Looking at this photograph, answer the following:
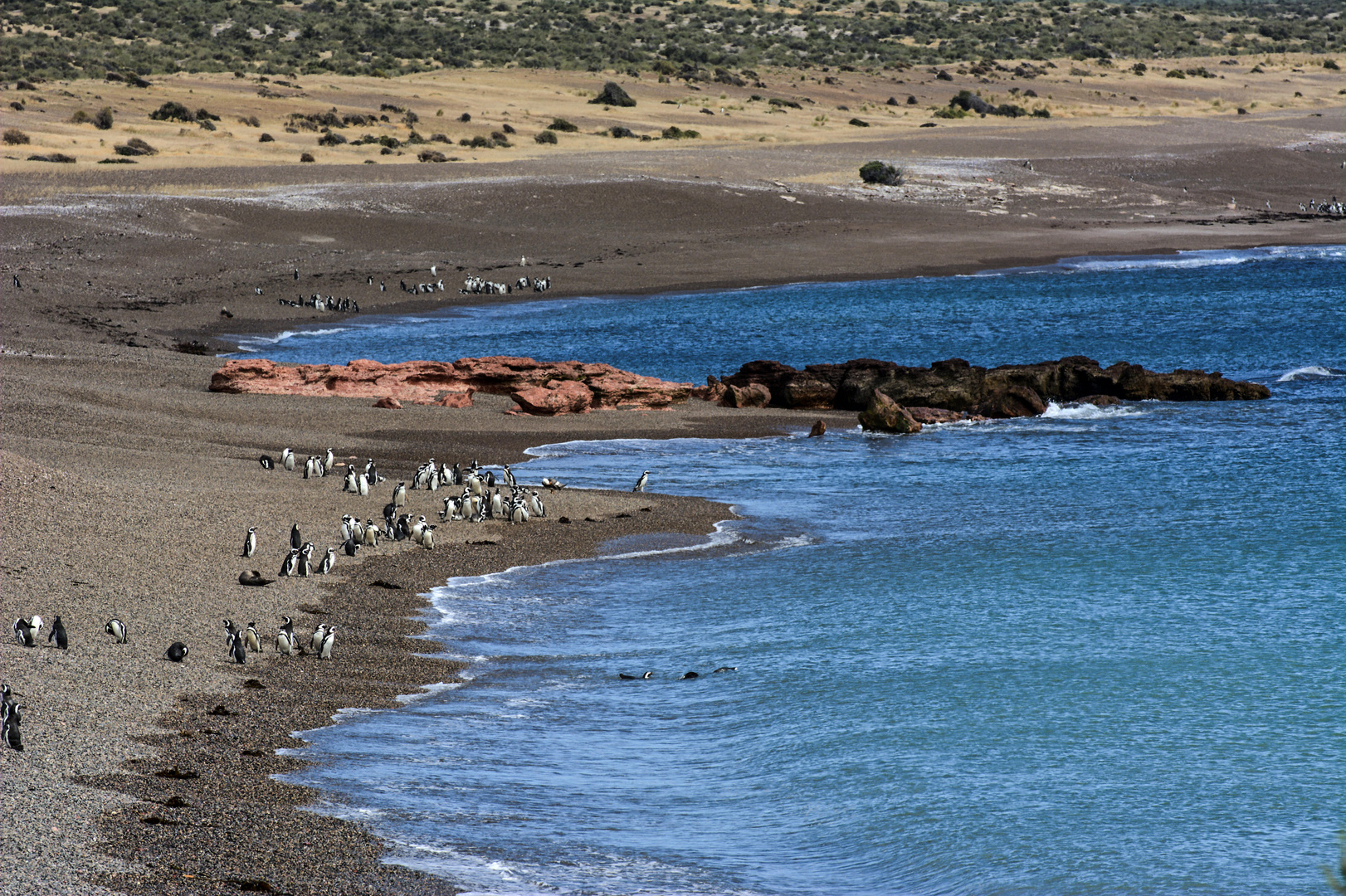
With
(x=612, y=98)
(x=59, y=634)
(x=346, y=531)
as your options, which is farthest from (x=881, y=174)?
(x=59, y=634)

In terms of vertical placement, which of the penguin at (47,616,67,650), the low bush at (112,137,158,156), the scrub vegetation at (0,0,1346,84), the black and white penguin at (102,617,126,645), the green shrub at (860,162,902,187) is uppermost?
the scrub vegetation at (0,0,1346,84)

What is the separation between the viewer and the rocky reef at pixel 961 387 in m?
31.8

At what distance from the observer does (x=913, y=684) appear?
15047 millimetres

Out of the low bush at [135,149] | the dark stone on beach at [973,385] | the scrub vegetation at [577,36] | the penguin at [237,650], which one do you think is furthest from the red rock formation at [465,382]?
the scrub vegetation at [577,36]

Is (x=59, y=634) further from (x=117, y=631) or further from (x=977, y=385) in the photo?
(x=977, y=385)

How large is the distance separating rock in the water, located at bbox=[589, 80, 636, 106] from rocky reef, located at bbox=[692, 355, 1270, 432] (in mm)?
55605

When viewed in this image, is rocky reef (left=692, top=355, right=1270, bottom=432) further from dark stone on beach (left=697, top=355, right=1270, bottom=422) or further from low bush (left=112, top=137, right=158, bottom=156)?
low bush (left=112, top=137, right=158, bottom=156)

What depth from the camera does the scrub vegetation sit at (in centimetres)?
9169

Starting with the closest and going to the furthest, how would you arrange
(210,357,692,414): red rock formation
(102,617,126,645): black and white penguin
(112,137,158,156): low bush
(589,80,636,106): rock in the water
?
(102,617,126,645): black and white penguin
(210,357,692,414): red rock formation
(112,137,158,156): low bush
(589,80,636,106): rock in the water

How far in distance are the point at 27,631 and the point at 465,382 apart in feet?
63.3

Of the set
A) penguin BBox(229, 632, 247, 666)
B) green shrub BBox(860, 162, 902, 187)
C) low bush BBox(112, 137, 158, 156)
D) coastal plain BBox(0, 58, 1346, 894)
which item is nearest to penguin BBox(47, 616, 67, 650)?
coastal plain BBox(0, 58, 1346, 894)

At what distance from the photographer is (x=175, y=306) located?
4309 cm

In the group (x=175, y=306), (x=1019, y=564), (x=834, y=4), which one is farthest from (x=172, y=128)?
(x=834, y=4)

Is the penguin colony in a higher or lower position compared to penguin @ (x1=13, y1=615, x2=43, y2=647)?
lower
